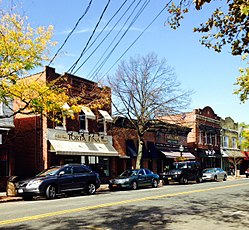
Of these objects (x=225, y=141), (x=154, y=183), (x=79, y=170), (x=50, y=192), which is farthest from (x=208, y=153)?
(x=50, y=192)

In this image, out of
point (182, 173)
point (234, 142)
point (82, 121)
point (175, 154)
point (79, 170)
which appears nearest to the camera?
point (79, 170)

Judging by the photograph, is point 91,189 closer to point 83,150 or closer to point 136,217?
point 83,150

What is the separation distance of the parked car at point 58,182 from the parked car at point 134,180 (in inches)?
124

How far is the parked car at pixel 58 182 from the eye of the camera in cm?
1769

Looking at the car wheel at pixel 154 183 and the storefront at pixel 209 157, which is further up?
the storefront at pixel 209 157

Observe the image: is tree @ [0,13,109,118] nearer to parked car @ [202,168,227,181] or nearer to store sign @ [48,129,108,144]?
store sign @ [48,129,108,144]

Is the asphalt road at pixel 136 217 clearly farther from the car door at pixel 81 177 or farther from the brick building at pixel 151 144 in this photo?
the brick building at pixel 151 144

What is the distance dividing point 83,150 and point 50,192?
1010cm

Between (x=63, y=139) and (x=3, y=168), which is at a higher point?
(x=63, y=139)

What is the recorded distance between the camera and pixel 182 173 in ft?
100

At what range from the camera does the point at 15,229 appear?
8.94 meters

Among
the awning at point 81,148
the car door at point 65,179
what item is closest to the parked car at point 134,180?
the awning at point 81,148

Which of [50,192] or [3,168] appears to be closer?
[50,192]

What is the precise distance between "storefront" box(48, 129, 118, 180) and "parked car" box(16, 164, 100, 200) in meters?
5.80
